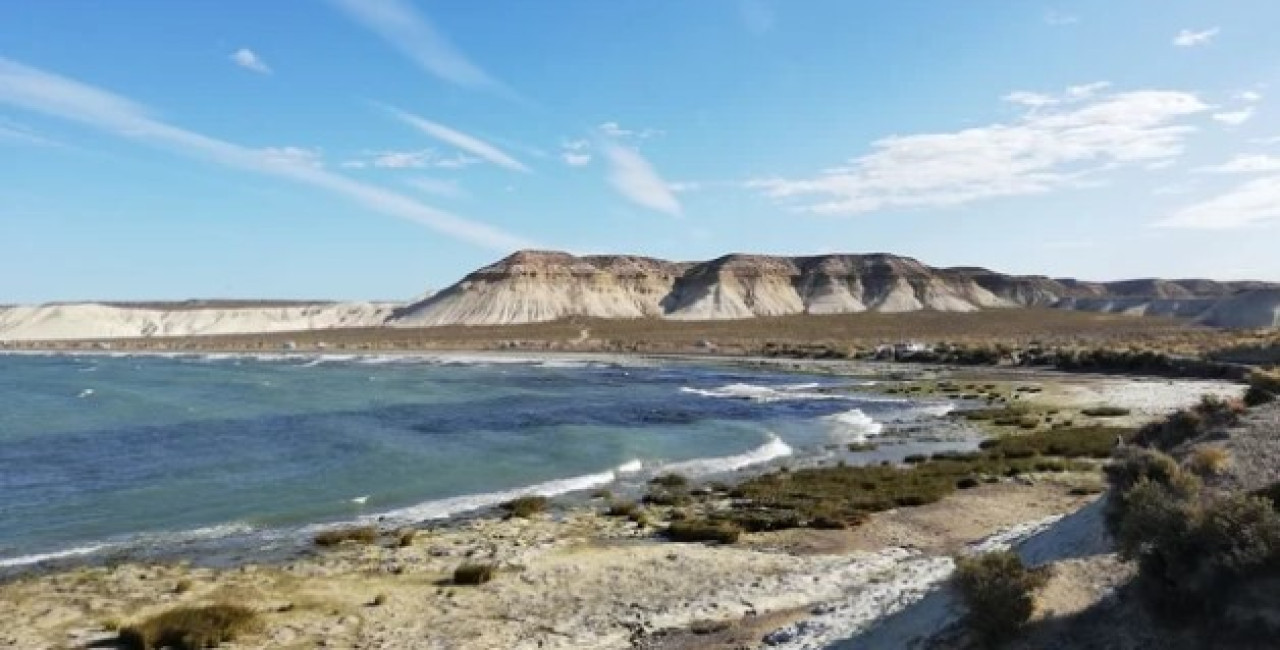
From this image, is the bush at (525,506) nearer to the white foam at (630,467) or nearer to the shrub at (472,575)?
the shrub at (472,575)

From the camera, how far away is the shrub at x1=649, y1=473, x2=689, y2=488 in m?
31.5

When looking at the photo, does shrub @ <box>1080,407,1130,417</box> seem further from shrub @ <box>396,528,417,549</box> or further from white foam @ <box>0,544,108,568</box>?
white foam @ <box>0,544,108,568</box>

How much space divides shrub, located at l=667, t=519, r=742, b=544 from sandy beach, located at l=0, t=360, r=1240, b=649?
0.33 m

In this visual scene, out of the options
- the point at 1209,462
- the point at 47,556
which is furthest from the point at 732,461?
the point at 1209,462

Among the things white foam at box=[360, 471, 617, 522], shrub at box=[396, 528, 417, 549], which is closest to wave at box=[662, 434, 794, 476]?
white foam at box=[360, 471, 617, 522]

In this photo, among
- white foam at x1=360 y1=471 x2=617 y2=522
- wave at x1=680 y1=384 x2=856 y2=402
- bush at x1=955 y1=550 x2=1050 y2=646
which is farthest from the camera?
wave at x1=680 y1=384 x2=856 y2=402

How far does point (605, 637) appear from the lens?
1568 cm

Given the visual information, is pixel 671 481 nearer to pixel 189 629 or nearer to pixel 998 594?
pixel 189 629

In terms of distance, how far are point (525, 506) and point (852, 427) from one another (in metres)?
24.2

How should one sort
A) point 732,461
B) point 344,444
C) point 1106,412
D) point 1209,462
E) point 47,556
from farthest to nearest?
point 1106,412
point 344,444
point 732,461
point 47,556
point 1209,462

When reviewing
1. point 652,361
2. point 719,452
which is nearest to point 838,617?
point 719,452

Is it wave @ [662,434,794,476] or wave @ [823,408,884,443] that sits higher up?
wave @ [823,408,884,443]

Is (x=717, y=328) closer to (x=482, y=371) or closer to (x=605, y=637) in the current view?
(x=482, y=371)

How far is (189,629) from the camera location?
15773mm
